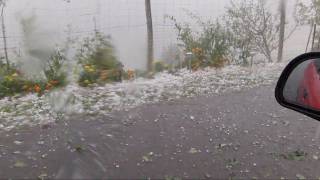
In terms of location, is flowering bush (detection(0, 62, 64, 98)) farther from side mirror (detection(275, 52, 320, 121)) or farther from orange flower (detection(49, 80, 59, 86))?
side mirror (detection(275, 52, 320, 121))

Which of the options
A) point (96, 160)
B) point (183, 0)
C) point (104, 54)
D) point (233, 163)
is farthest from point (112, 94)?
point (183, 0)

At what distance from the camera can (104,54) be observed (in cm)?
582

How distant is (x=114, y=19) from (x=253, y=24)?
214 centimetres

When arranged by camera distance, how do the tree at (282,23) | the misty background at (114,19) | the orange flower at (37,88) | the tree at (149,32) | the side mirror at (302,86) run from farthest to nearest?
the tree at (282,23) < the tree at (149,32) < the misty background at (114,19) < the orange flower at (37,88) < the side mirror at (302,86)

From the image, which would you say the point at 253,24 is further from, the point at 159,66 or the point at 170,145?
the point at 170,145

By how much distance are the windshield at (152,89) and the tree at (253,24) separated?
2 centimetres

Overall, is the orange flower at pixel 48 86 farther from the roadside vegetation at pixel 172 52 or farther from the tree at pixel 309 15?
the tree at pixel 309 15

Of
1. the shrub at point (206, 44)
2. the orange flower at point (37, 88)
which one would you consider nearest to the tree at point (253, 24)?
the shrub at point (206, 44)

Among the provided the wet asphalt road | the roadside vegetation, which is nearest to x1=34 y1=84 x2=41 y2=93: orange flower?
the roadside vegetation

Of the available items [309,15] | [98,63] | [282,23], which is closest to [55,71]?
[98,63]

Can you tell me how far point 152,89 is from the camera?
560cm

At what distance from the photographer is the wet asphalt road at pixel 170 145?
3627mm

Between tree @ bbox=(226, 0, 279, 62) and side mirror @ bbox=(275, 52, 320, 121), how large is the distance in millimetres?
4984

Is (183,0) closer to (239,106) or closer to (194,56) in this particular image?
(194,56)
